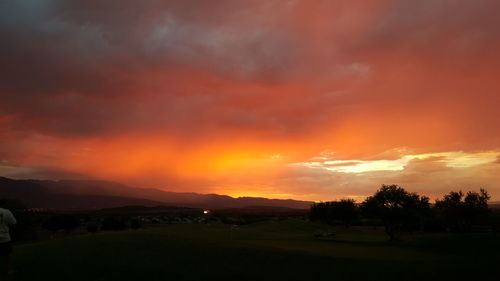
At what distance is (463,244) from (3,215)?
156ft

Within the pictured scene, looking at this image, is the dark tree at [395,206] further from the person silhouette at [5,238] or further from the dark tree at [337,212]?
the person silhouette at [5,238]

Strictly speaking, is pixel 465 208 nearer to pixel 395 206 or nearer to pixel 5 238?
pixel 395 206

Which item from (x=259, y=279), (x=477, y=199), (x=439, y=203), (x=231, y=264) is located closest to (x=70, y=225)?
(x=231, y=264)

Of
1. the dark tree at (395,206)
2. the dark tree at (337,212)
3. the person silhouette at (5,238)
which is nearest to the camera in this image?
the person silhouette at (5,238)

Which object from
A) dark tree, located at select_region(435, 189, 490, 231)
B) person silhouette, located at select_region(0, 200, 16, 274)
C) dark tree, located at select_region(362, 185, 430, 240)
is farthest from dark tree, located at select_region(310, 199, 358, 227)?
person silhouette, located at select_region(0, 200, 16, 274)

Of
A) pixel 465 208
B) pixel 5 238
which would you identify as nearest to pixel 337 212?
pixel 465 208

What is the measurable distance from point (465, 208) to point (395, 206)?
29.9m

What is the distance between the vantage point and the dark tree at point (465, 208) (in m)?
82.1

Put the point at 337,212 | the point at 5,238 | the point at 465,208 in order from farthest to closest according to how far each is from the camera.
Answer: the point at 337,212, the point at 465,208, the point at 5,238

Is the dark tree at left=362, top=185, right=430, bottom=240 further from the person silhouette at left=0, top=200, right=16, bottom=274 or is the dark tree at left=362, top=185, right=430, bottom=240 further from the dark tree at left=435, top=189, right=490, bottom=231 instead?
the person silhouette at left=0, top=200, right=16, bottom=274

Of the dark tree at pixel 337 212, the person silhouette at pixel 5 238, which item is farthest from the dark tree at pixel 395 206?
the person silhouette at pixel 5 238

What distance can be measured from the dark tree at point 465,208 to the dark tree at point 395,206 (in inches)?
888

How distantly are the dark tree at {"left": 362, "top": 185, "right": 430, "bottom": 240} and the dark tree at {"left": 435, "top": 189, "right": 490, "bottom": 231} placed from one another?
22561 mm

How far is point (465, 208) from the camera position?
8262 centimetres
